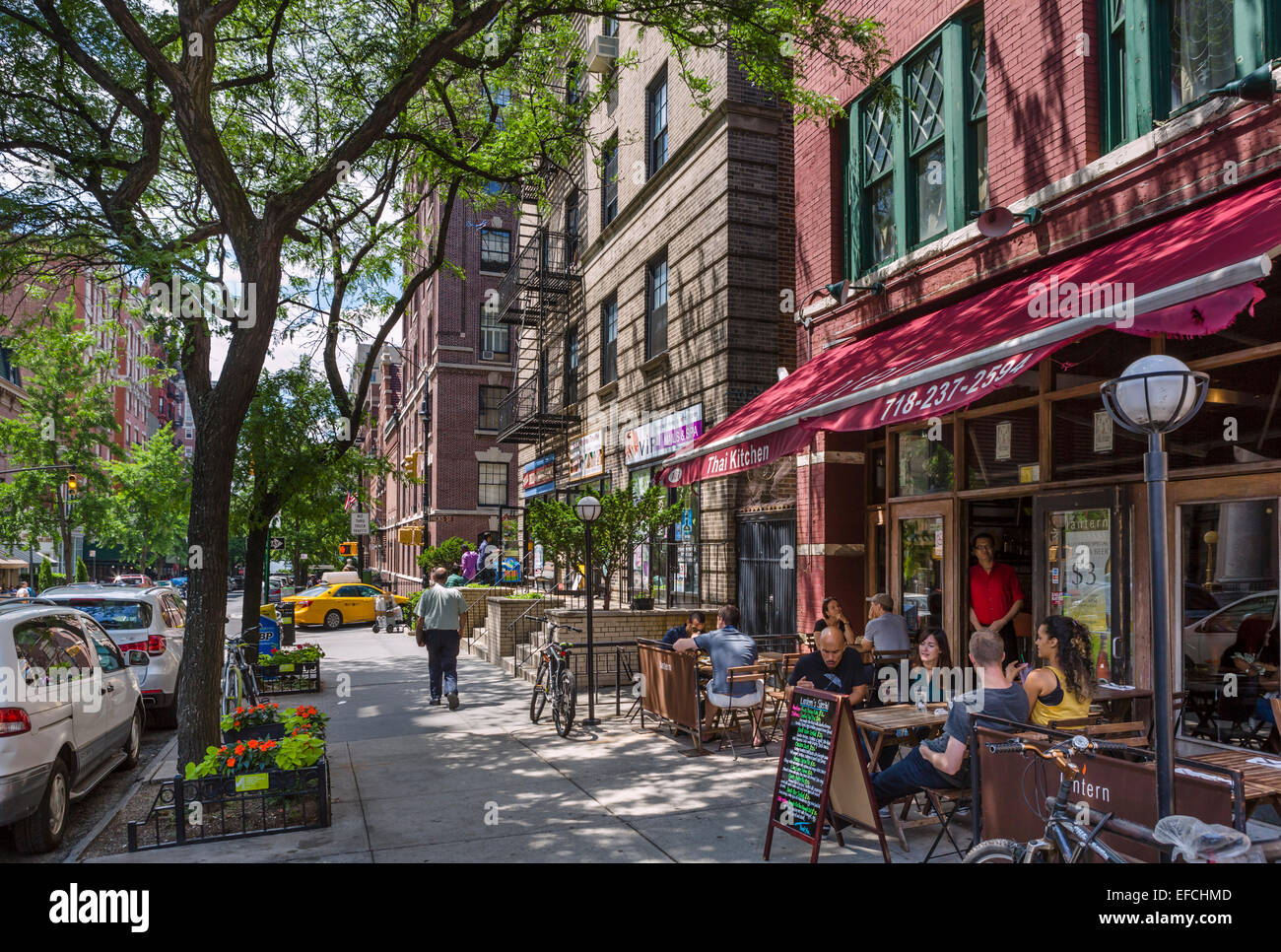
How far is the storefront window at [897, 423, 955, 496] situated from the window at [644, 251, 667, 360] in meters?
6.60

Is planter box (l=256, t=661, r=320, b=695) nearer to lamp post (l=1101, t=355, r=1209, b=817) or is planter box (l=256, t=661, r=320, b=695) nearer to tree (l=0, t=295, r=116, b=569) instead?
lamp post (l=1101, t=355, r=1209, b=817)

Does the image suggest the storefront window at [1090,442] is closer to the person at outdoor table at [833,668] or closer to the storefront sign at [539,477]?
the person at outdoor table at [833,668]

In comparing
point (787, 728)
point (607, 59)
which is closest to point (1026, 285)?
point (787, 728)

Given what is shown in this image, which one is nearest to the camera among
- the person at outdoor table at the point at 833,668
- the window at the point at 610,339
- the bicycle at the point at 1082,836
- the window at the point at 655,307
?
the bicycle at the point at 1082,836

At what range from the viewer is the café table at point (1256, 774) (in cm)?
443

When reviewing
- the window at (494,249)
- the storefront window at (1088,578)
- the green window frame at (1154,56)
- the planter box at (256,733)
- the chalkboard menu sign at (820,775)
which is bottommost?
the planter box at (256,733)

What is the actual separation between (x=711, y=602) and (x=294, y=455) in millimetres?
6886

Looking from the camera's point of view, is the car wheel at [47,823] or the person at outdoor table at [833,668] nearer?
the car wheel at [47,823]

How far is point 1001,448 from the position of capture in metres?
9.48

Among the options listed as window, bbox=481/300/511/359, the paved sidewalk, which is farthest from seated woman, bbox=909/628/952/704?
window, bbox=481/300/511/359

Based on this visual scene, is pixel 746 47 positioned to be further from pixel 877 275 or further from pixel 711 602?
pixel 711 602

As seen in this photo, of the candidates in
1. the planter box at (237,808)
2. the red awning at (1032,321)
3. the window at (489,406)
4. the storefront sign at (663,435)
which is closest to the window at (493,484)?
the window at (489,406)

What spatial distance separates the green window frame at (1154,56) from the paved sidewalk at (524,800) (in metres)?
5.97

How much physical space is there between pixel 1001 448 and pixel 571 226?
54.0 ft
